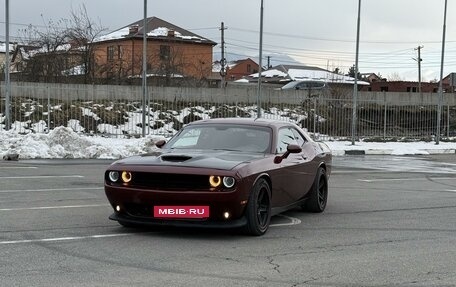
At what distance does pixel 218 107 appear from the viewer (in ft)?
101

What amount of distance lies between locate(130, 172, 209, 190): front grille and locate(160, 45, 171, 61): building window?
4090cm

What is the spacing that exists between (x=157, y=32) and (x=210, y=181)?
6047 centimetres

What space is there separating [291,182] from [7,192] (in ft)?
17.8

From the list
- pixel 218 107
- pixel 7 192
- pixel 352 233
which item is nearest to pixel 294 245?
pixel 352 233

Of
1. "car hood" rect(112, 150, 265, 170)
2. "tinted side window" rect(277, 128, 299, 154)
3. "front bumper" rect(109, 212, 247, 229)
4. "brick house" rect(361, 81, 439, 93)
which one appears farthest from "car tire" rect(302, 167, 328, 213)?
"brick house" rect(361, 81, 439, 93)

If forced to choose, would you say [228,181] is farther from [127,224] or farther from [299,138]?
[299,138]

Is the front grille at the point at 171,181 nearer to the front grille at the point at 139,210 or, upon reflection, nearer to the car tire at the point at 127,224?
the front grille at the point at 139,210

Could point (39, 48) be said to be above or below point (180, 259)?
above

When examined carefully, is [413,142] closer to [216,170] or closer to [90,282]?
[216,170]

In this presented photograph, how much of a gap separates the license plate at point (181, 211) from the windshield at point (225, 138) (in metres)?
1.32

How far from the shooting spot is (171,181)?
Result: 21.8 feet

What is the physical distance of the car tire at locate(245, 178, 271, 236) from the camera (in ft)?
22.3

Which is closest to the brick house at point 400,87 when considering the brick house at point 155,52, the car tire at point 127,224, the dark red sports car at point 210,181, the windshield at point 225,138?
the brick house at point 155,52

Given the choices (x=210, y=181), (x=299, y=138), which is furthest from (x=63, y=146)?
(x=210, y=181)
